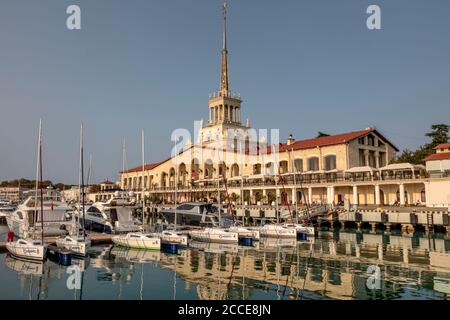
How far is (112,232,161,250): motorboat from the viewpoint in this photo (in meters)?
29.4

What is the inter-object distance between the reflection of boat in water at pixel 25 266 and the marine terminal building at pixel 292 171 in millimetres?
14221

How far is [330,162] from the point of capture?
62594 mm

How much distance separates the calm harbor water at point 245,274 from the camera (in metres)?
17.5

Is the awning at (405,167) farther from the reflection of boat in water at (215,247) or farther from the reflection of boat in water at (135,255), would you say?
the reflection of boat in water at (135,255)

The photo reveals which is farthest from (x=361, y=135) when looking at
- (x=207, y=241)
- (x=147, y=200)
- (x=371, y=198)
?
(x=147, y=200)

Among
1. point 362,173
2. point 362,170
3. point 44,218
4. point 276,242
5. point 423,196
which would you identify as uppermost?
point 362,170

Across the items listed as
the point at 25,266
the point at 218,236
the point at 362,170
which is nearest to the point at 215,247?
the point at 218,236

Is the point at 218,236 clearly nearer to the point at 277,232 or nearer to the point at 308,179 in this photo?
the point at 277,232

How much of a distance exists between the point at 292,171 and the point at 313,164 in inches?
148

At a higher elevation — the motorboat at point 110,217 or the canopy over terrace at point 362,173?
the canopy over terrace at point 362,173

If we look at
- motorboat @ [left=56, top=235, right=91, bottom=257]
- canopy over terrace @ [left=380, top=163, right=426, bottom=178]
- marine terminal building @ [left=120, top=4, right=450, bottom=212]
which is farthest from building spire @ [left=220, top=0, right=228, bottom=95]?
motorboat @ [left=56, top=235, right=91, bottom=257]

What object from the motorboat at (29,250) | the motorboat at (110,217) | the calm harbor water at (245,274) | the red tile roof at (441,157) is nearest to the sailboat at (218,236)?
the calm harbor water at (245,274)

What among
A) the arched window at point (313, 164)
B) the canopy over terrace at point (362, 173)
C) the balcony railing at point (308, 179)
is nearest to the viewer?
the balcony railing at point (308, 179)

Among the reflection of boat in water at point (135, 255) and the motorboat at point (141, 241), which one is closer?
the reflection of boat in water at point (135, 255)
